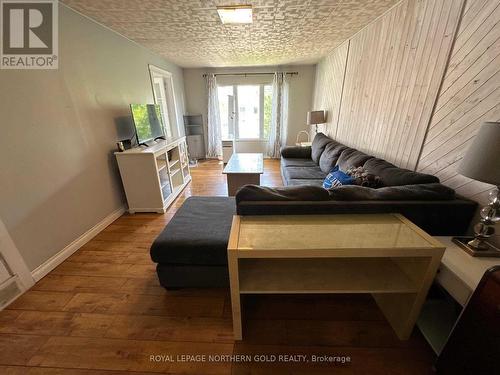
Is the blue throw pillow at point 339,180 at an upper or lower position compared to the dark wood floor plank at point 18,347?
upper

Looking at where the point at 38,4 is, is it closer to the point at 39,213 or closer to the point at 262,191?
the point at 39,213

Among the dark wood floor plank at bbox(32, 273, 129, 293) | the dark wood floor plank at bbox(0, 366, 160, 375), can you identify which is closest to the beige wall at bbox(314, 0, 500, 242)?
the dark wood floor plank at bbox(0, 366, 160, 375)

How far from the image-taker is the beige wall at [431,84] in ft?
4.10

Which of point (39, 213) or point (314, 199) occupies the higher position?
point (314, 199)

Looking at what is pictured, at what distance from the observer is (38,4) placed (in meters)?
1.71

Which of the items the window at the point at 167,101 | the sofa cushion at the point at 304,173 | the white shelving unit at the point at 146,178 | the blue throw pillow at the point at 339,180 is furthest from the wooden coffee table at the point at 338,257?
the window at the point at 167,101

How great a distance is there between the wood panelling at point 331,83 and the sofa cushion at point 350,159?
4.28 feet

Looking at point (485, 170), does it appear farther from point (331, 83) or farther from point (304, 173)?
point (331, 83)

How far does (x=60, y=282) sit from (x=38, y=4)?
92.0 inches

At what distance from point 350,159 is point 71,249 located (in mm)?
Answer: 3087

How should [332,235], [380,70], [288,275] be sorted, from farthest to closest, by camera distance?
[380,70] → [288,275] → [332,235]

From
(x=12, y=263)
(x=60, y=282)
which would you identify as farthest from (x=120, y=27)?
(x=60, y=282)

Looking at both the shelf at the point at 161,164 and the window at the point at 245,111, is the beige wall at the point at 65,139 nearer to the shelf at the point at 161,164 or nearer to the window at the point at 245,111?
the shelf at the point at 161,164

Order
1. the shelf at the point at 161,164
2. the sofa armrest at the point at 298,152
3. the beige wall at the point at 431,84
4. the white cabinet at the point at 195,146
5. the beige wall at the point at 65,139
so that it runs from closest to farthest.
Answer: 1. the beige wall at the point at 431,84
2. the beige wall at the point at 65,139
3. the shelf at the point at 161,164
4. the sofa armrest at the point at 298,152
5. the white cabinet at the point at 195,146
